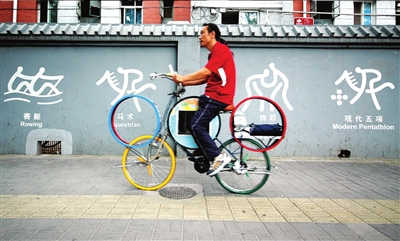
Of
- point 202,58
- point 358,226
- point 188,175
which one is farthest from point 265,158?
point 202,58

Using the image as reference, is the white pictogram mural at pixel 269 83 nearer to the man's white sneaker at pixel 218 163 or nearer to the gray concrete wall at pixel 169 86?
the gray concrete wall at pixel 169 86

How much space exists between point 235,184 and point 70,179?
10.1ft

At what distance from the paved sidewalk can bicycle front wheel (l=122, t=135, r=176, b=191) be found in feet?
0.69

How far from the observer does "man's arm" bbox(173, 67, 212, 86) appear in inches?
152

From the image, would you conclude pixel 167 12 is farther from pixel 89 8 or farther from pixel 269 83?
pixel 269 83

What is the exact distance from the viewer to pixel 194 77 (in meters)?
3.92

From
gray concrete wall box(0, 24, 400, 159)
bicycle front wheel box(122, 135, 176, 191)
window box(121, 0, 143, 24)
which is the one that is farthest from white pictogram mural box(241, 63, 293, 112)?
window box(121, 0, 143, 24)

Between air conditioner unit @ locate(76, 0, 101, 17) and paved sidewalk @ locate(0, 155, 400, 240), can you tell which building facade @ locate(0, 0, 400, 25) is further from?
paved sidewalk @ locate(0, 155, 400, 240)

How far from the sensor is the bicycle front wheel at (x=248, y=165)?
13.5ft

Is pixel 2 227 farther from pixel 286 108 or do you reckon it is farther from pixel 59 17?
pixel 59 17

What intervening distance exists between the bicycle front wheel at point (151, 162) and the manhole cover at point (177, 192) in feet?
0.46

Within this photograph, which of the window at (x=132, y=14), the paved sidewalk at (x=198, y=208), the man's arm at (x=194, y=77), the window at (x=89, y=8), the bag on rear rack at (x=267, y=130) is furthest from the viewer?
the window at (x=132, y=14)

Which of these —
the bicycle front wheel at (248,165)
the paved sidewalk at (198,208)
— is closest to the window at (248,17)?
the paved sidewalk at (198,208)

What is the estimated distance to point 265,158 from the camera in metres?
4.29
